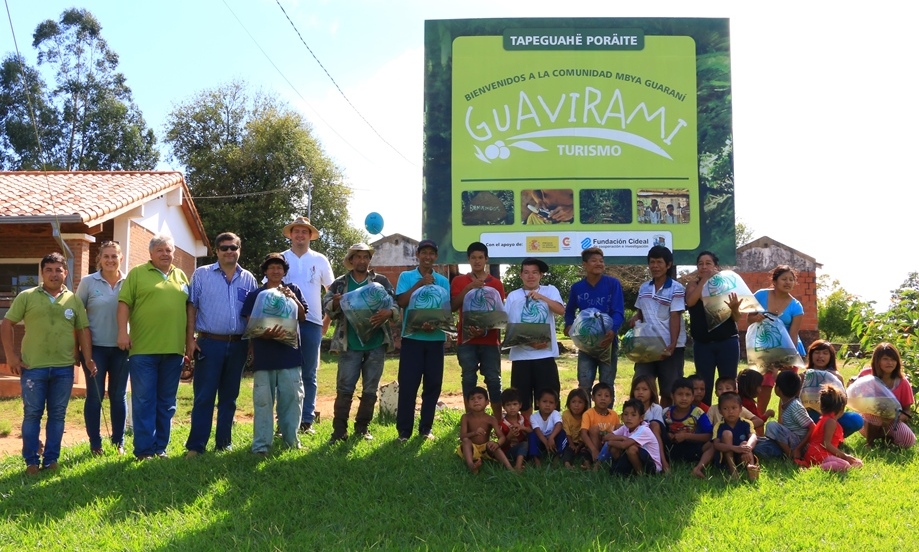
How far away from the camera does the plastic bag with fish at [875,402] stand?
234 inches

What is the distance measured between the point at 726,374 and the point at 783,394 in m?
0.43

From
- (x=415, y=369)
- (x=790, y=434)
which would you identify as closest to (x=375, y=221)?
(x=415, y=369)

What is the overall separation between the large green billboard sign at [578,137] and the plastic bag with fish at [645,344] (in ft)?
4.70

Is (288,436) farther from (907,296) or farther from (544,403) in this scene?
(907,296)

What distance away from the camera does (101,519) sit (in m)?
4.50

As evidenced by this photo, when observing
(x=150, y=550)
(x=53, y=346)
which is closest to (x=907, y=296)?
(x=150, y=550)

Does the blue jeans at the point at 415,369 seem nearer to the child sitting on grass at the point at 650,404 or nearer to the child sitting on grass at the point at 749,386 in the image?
the child sitting on grass at the point at 650,404

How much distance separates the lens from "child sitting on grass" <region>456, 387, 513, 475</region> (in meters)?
5.28

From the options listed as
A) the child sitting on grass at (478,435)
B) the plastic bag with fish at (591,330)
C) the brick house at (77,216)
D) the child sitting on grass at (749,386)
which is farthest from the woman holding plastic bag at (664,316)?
the brick house at (77,216)

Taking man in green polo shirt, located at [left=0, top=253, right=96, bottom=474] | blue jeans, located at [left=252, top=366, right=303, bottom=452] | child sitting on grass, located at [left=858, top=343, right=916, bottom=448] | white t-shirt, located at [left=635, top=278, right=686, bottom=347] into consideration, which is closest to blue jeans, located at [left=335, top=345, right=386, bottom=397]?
blue jeans, located at [left=252, top=366, right=303, bottom=452]

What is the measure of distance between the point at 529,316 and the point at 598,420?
956 mm

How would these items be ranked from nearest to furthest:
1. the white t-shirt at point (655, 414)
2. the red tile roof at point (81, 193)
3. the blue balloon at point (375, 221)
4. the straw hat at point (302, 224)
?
the white t-shirt at point (655, 414) < the straw hat at point (302, 224) < the blue balloon at point (375, 221) < the red tile roof at point (81, 193)

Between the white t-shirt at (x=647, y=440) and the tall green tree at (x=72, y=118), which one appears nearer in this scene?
the white t-shirt at (x=647, y=440)

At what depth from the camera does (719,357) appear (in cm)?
607
